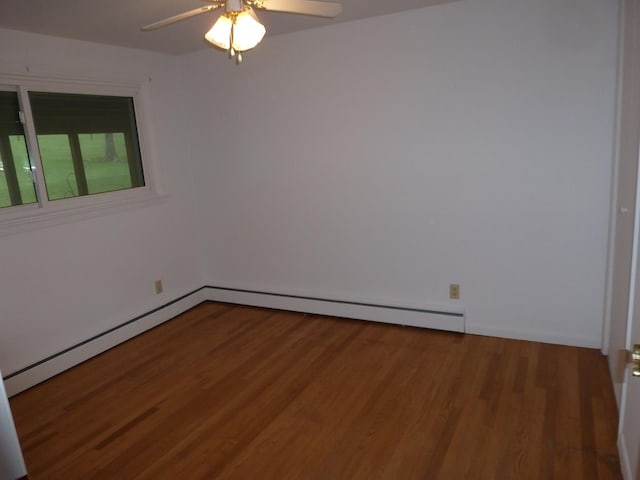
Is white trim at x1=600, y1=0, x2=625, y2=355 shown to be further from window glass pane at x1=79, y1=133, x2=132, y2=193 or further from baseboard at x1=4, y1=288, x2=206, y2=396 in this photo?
window glass pane at x1=79, y1=133, x2=132, y2=193

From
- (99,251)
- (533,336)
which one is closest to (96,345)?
(99,251)

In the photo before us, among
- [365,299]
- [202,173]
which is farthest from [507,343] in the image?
[202,173]

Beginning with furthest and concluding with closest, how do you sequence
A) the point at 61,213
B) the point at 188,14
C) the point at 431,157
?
1. the point at 431,157
2. the point at 61,213
3. the point at 188,14

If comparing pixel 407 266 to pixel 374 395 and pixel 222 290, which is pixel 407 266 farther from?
pixel 222 290

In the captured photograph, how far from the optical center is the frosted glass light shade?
6.52 feet

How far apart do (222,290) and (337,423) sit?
2313 millimetres

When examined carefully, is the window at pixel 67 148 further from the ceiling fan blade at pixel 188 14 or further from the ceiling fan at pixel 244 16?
the ceiling fan at pixel 244 16

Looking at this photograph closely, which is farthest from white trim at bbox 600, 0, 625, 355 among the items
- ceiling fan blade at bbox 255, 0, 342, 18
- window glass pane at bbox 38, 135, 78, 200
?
window glass pane at bbox 38, 135, 78, 200

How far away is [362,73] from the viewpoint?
349 centimetres

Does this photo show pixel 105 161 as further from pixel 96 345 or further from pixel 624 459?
pixel 624 459

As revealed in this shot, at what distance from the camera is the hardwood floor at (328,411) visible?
2.21m

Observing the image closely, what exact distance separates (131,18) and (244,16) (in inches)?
52.4

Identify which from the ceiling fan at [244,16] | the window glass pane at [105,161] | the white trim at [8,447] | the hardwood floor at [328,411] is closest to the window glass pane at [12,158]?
the window glass pane at [105,161]

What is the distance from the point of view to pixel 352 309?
390cm
